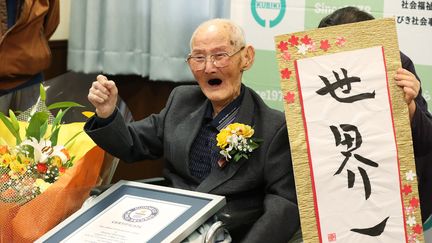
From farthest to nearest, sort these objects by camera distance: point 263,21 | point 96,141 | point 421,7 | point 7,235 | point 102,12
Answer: point 102,12 → point 263,21 → point 421,7 → point 96,141 → point 7,235

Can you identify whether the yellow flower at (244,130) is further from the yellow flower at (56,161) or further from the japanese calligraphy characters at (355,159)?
the yellow flower at (56,161)

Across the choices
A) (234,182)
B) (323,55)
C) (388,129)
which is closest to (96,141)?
(234,182)

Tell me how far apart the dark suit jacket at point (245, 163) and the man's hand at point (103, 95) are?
0.05 m

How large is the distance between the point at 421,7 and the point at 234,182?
1.06 m

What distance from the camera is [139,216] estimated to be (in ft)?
5.50

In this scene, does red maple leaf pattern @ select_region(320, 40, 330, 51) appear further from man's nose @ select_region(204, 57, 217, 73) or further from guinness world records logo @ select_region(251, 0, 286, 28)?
guinness world records logo @ select_region(251, 0, 286, 28)

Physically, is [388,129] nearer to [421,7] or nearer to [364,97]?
[364,97]

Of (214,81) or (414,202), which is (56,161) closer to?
(214,81)

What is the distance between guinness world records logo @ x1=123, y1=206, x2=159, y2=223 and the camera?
1667 millimetres

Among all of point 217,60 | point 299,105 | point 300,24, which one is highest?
point 300,24

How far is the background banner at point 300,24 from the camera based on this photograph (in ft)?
7.74

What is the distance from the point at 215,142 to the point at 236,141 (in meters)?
0.15

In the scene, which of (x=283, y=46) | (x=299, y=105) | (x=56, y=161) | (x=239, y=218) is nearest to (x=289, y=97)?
(x=299, y=105)

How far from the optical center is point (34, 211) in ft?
5.61
